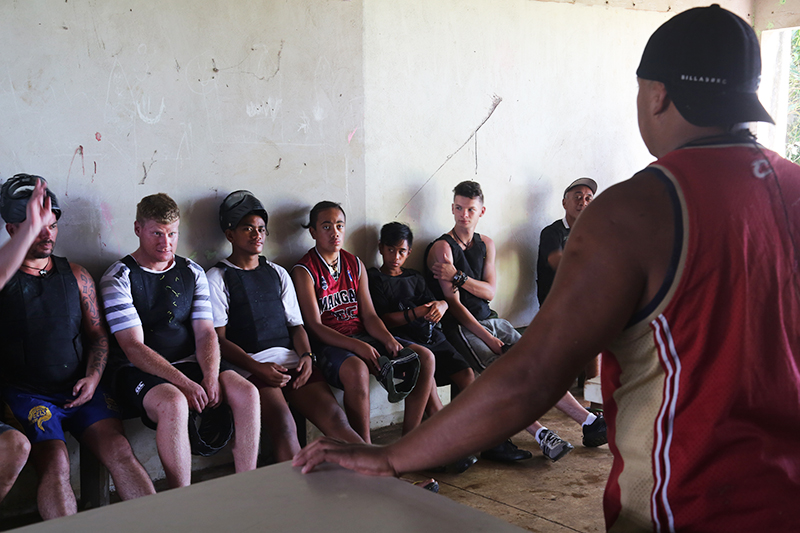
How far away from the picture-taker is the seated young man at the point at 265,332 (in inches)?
135

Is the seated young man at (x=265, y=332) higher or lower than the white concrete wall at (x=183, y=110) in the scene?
lower

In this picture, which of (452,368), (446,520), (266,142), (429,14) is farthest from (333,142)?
(446,520)

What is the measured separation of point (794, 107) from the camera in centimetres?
683

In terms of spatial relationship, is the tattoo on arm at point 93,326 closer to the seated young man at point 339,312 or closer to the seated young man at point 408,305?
the seated young man at point 339,312

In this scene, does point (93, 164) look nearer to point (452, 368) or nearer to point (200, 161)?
point (200, 161)

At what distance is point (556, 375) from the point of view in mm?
1036

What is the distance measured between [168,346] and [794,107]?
6.64m

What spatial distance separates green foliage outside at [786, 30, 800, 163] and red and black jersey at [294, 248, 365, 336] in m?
5.20

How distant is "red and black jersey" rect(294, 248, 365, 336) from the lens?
13.1ft

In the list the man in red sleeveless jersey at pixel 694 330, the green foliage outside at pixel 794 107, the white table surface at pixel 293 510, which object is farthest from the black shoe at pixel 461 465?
the green foliage outside at pixel 794 107

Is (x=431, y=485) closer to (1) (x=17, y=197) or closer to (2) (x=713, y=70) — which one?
(1) (x=17, y=197)

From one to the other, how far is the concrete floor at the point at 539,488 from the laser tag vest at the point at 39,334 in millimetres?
1889

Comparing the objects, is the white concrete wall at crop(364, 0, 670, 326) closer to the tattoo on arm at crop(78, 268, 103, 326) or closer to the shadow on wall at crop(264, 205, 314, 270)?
the shadow on wall at crop(264, 205, 314, 270)

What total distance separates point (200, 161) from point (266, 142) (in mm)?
423
